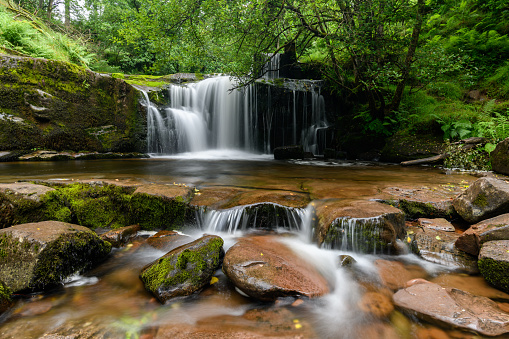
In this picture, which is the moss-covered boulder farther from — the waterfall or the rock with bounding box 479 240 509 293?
the waterfall

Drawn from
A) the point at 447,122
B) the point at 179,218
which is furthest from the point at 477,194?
the point at 447,122

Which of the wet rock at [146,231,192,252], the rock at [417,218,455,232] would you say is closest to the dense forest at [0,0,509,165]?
the rock at [417,218,455,232]

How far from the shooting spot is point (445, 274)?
8.66 feet

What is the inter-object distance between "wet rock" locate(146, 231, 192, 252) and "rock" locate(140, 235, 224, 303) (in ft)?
2.26

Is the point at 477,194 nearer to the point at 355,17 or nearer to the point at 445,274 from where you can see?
the point at 445,274

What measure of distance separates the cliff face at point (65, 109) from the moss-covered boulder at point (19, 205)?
735cm

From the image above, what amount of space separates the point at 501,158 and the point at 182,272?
7462mm

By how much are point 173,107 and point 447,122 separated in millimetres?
11807

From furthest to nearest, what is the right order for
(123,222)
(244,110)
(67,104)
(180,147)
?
(244,110), (180,147), (67,104), (123,222)

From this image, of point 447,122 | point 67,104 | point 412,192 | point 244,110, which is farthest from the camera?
point 244,110

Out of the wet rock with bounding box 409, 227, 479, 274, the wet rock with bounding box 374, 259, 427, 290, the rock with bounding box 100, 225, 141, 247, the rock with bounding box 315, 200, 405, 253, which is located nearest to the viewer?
the wet rock with bounding box 374, 259, 427, 290

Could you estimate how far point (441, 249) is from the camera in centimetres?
292

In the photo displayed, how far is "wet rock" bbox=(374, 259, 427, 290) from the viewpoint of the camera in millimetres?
2537

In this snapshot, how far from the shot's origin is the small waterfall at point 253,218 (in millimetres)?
3715
